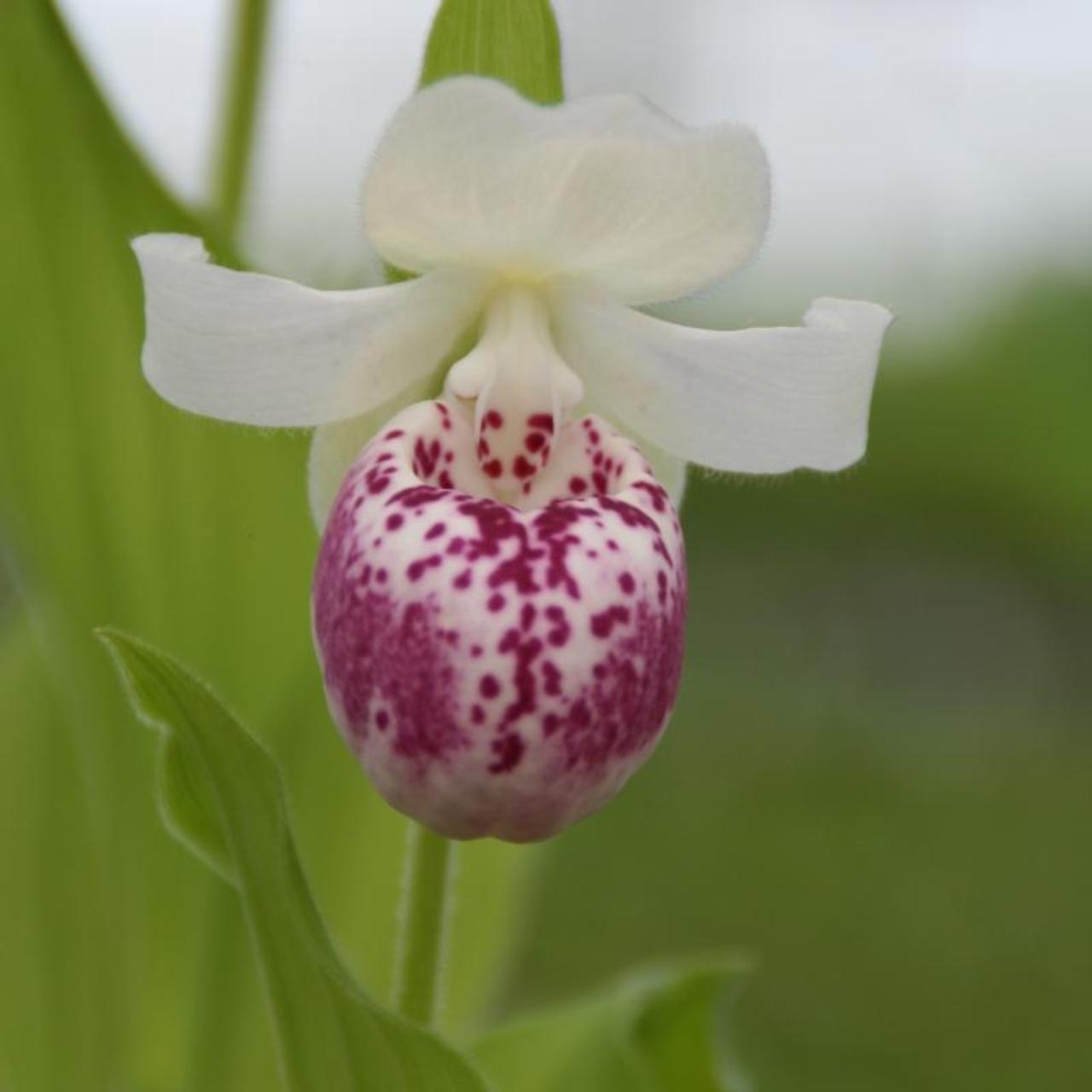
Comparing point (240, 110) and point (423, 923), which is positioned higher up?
point (240, 110)

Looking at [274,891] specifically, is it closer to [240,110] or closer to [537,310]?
[537,310]

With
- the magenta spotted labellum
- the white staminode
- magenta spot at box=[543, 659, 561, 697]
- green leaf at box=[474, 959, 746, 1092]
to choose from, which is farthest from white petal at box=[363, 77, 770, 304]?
green leaf at box=[474, 959, 746, 1092]

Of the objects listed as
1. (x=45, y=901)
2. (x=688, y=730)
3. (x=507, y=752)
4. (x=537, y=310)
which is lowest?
(x=688, y=730)

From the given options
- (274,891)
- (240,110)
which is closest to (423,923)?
(274,891)

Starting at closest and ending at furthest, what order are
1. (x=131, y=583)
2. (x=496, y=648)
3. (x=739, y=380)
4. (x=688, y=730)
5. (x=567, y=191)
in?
(x=496, y=648) < (x=567, y=191) < (x=739, y=380) < (x=131, y=583) < (x=688, y=730)

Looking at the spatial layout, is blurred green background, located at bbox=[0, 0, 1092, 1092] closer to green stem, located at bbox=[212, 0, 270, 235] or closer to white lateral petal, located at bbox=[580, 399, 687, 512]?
green stem, located at bbox=[212, 0, 270, 235]

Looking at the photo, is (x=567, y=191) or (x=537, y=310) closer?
(x=567, y=191)
